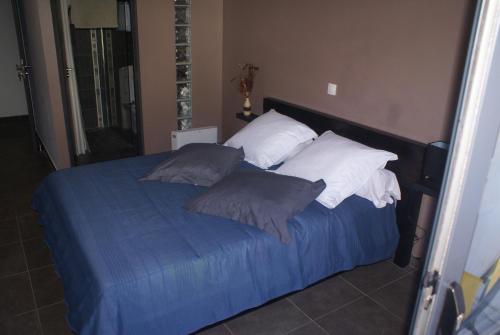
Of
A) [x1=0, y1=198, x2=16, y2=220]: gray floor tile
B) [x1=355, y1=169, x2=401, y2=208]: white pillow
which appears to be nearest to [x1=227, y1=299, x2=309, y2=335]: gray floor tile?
[x1=355, y1=169, x2=401, y2=208]: white pillow

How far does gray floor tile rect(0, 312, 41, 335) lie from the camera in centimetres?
222

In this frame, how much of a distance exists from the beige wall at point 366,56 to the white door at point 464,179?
152 cm

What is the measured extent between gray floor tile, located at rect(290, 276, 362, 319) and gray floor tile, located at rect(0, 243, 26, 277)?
1763 millimetres

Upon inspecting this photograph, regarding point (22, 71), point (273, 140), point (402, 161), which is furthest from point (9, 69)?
point (402, 161)

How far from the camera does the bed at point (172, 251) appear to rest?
1.90m

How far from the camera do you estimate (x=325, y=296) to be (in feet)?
8.49

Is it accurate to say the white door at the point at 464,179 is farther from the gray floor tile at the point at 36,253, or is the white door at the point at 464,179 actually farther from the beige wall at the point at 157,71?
the beige wall at the point at 157,71

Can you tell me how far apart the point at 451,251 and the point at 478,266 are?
274 mm

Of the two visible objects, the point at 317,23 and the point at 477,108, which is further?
the point at 317,23

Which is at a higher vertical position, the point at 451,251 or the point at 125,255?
the point at 451,251

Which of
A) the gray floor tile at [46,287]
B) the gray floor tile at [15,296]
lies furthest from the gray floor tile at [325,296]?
the gray floor tile at [15,296]

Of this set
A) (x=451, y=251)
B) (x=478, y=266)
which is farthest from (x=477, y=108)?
(x=478, y=266)

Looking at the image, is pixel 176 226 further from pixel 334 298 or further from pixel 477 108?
pixel 477 108

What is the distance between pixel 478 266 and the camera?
1302mm
